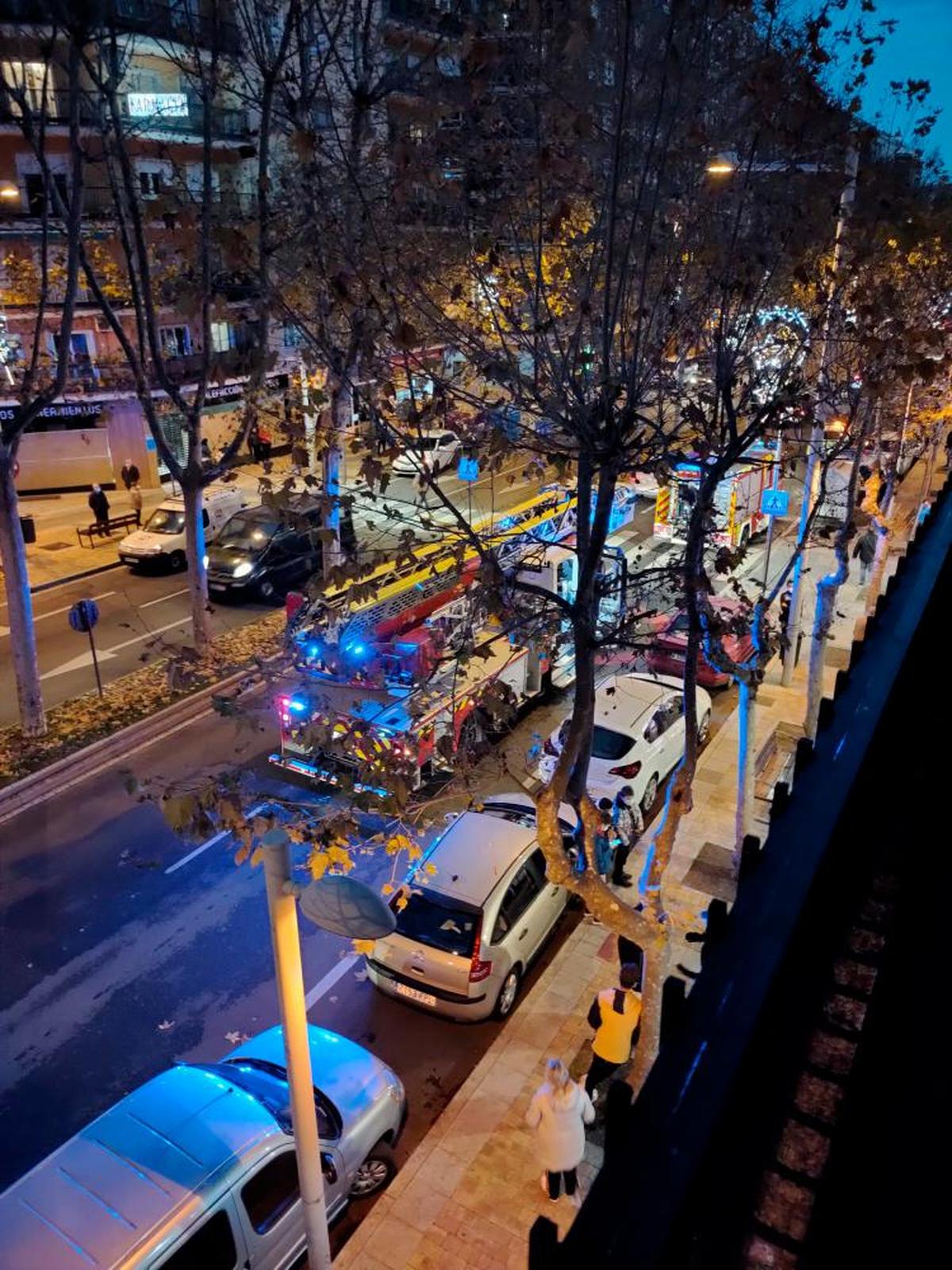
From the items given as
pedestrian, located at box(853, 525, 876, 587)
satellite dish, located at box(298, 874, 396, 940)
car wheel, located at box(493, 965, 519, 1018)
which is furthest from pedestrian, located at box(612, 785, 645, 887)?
satellite dish, located at box(298, 874, 396, 940)

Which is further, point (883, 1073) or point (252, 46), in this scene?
point (252, 46)

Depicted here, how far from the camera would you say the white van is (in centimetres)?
2184

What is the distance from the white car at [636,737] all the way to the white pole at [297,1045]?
6716 mm

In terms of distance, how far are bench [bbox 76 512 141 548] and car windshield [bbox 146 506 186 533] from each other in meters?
2.37

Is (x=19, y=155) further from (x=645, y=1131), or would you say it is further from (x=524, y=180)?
(x=645, y=1131)

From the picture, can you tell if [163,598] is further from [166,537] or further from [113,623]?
[166,537]

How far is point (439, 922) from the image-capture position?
9055 mm

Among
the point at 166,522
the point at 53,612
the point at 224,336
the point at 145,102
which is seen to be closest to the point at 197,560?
the point at 53,612

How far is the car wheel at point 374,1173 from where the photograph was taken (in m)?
7.36

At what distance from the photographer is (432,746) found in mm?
12891

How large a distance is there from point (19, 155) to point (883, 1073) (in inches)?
1202

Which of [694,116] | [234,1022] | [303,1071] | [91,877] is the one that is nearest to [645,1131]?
[303,1071]

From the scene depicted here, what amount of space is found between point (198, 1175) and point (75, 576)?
60.2 ft

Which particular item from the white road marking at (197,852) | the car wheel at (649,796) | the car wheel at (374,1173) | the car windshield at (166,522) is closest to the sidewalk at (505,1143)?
the car wheel at (374,1173)
